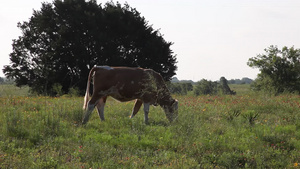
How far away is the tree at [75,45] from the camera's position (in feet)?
78.2

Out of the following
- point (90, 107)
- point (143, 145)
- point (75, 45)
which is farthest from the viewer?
point (75, 45)

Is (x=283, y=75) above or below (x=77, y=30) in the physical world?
below

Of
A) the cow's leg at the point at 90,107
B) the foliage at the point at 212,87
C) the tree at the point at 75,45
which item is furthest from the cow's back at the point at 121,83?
the tree at the point at 75,45

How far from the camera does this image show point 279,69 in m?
36.0

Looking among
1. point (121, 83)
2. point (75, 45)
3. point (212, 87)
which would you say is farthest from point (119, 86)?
point (75, 45)

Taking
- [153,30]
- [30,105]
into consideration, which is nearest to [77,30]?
[153,30]

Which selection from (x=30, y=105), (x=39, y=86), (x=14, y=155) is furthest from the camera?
(x=39, y=86)

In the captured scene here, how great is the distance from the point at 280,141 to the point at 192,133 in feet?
7.40

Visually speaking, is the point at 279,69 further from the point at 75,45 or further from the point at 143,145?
the point at 143,145

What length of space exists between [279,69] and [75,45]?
25.8 meters

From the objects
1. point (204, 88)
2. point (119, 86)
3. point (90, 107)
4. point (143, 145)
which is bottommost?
point (143, 145)

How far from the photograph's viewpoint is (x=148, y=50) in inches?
999

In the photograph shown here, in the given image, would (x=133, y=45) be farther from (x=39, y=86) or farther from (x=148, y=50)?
(x=39, y=86)

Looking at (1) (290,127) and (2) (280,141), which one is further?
(1) (290,127)
